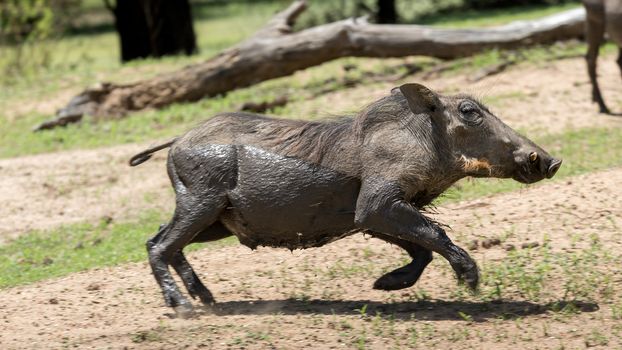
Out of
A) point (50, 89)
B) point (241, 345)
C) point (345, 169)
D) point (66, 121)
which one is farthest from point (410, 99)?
point (50, 89)

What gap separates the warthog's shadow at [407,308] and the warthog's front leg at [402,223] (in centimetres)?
23

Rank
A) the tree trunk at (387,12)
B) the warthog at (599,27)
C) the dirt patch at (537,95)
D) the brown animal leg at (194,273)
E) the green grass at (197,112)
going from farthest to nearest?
the tree trunk at (387,12) < the green grass at (197,112) < the warthog at (599,27) < the dirt patch at (537,95) < the brown animal leg at (194,273)

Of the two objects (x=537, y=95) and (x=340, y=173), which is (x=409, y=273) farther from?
(x=537, y=95)

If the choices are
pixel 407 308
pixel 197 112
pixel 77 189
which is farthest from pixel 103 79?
pixel 407 308

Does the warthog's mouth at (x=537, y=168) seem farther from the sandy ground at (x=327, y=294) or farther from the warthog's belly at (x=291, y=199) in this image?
the warthog's belly at (x=291, y=199)

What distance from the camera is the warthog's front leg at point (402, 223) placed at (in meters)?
5.45

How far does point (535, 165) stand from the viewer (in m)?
5.61

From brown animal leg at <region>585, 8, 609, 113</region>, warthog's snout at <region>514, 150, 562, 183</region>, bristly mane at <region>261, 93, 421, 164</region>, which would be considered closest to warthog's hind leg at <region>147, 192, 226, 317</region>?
bristly mane at <region>261, 93, 421, 164</region>

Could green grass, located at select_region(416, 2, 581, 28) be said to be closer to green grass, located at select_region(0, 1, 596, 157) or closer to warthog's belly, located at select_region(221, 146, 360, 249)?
green grass, located at select_region(0, 1, 596, 157)

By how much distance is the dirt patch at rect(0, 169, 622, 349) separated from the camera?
524cm

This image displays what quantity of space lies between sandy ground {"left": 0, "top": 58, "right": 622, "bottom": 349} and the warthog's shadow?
0.03 feet

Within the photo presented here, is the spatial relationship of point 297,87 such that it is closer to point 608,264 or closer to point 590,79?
point 590,79

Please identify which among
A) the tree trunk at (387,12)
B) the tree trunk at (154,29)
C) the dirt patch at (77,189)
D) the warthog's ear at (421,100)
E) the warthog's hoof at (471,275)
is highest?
the warthog's ear at (421,100)

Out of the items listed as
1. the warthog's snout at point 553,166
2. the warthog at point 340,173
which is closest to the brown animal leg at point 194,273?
the warthog at point 340,173
